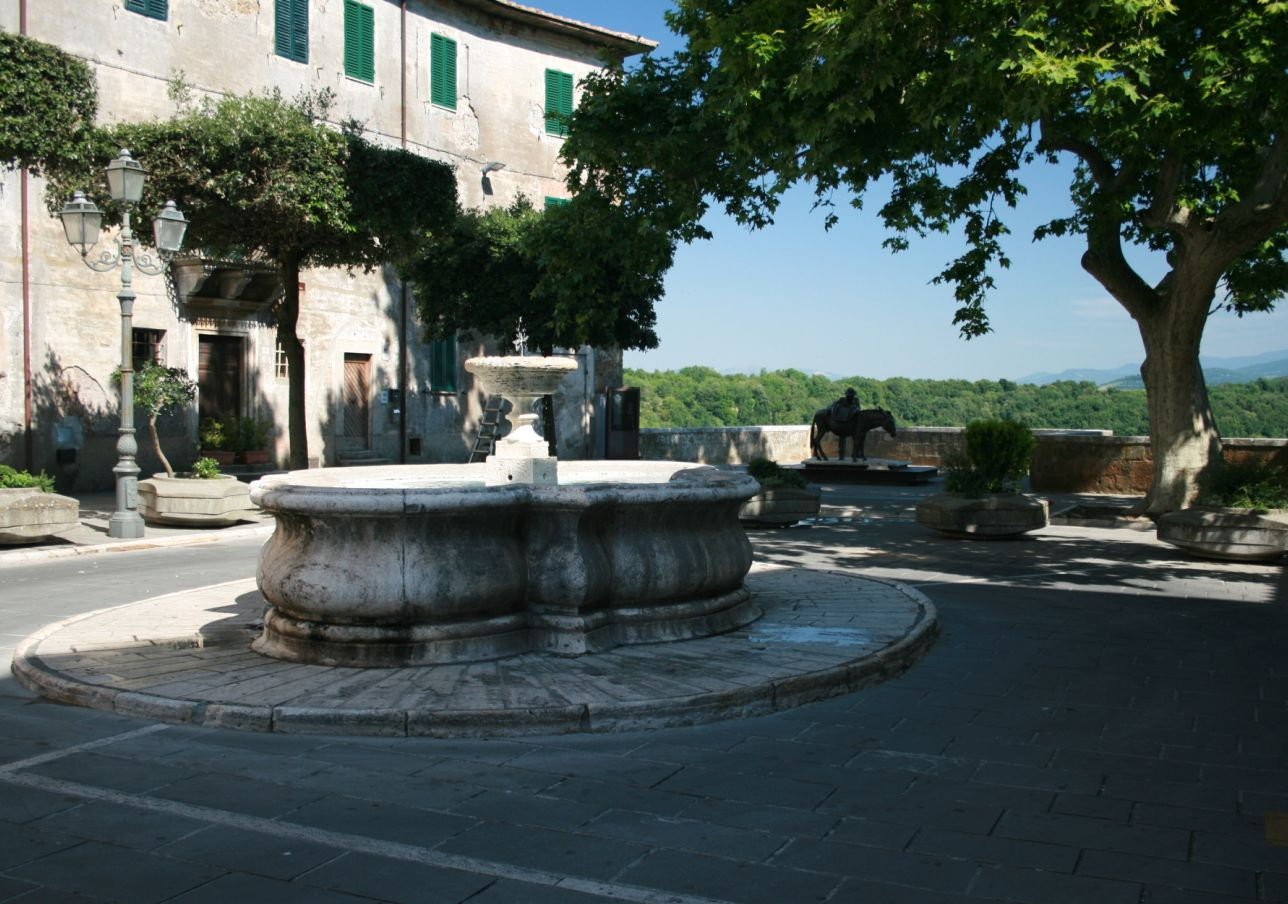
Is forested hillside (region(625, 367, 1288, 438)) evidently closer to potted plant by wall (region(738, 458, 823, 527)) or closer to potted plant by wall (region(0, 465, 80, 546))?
potted plant by wall (region(738, 458, 823, 527))

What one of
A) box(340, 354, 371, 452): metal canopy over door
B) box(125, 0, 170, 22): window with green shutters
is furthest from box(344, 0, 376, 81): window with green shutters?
box(340, 354, 371, 452): metal canopy over door

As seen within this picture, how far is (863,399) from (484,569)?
39.2 metres

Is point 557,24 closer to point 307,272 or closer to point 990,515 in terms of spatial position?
point 307,272

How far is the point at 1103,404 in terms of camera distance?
39.4 m

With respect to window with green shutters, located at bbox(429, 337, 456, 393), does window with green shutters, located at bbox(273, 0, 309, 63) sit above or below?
above

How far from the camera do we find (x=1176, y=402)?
51.2 feet

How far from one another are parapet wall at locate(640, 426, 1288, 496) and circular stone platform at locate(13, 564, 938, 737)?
12927 mm

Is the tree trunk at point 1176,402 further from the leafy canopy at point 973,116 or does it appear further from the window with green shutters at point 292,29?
the window with green shutters at point 292,29

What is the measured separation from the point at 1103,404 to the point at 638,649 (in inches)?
1420

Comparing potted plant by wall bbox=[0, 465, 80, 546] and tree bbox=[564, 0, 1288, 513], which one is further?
potted plant by wall bbox=[0, 465, 80, 546]

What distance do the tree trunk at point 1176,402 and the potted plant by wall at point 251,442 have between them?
15307mm

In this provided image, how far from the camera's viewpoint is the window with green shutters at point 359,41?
Answer: 24.0 meters

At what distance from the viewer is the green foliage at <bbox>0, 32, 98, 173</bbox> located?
50.9 feet

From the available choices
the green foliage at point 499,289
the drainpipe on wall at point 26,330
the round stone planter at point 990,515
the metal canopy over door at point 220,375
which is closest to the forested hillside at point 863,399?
the green foliage at point 499,289
